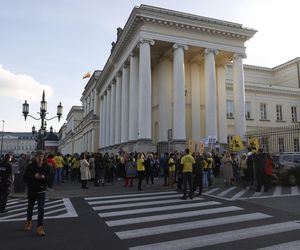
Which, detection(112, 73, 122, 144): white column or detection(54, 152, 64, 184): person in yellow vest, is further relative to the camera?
detection(112, 73, 122, 144): white column

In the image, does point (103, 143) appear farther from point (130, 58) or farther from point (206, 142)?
point (206, 142)

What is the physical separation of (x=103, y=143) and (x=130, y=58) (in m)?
19.2

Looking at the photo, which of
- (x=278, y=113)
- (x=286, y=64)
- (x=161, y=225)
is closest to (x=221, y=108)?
(x=278, y=113)

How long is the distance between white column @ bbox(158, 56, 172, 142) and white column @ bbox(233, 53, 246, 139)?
21.7 ft

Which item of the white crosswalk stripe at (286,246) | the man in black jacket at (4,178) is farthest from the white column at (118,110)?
the white crosswalk stripe at (286,246)

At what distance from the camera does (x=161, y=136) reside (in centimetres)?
3406

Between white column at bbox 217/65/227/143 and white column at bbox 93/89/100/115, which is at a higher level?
white column at bbox 93/89/100/115

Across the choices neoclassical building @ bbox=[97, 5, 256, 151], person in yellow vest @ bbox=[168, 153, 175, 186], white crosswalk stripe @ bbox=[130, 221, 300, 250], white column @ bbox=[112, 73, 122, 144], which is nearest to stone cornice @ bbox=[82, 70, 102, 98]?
white column @ bbox=[112, 73, 122, 144]

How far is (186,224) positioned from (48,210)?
16.7 ft

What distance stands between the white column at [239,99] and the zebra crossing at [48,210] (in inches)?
894

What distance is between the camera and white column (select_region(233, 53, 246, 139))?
108 ft

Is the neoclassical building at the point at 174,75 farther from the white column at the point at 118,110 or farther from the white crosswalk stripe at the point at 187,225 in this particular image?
the white crosswalk stripe at the point at 187,225

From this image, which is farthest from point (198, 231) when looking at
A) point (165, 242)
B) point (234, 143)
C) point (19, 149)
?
point (19, 149)

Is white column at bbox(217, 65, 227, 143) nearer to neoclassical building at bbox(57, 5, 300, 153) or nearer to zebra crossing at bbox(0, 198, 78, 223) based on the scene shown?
neoclassical building at bbox(57, 5, 300, 153)
